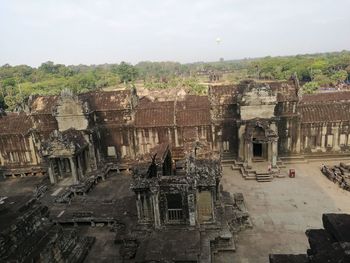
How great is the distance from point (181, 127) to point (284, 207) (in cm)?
1152

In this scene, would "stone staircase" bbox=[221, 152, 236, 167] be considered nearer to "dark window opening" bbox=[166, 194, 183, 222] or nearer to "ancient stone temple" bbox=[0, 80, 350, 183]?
"ancient stone temple" bbox=[0, 80, 350, 183]

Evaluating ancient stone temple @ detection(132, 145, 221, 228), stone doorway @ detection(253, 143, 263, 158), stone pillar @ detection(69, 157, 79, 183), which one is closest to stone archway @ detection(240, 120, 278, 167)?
stone doorway @ detection(253, 143, 263, 158)

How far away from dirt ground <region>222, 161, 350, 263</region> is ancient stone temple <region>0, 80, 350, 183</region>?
256 centimetres

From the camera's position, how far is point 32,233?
14922 millimetres

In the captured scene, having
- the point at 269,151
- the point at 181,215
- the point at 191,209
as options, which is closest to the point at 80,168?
the point at 181,215

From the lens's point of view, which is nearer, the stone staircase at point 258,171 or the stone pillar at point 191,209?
the stone pillar at point 191,209

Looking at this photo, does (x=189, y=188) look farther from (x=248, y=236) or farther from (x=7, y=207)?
(x=7, y=207)

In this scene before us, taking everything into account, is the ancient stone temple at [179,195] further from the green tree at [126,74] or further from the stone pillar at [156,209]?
the green tree at [126,74]

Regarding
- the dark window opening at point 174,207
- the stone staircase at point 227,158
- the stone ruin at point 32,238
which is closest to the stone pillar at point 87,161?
the stone ruin at point 32,238

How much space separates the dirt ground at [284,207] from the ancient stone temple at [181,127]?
2.56 meters

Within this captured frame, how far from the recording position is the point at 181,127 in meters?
29.1

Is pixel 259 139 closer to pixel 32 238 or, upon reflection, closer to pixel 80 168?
pixel 80 168

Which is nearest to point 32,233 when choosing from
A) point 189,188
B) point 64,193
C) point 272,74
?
point 189,188

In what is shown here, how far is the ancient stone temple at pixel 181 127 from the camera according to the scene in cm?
2773
